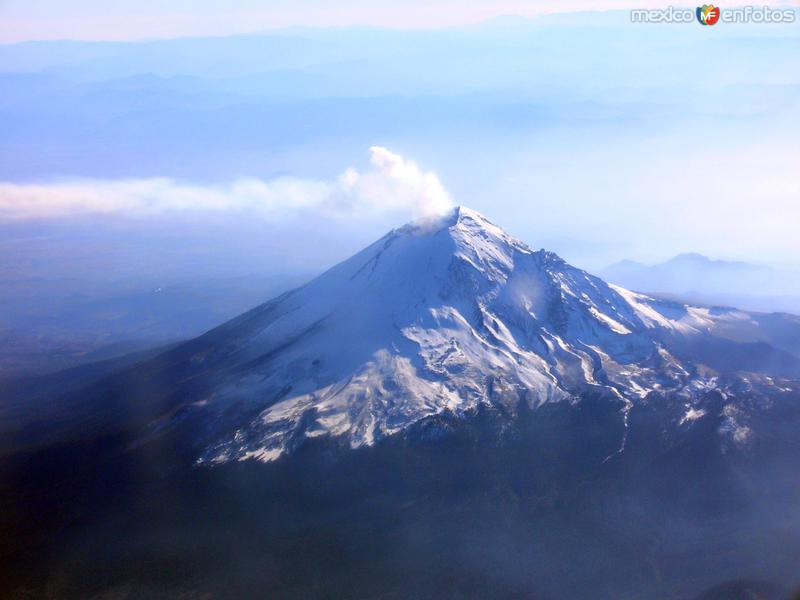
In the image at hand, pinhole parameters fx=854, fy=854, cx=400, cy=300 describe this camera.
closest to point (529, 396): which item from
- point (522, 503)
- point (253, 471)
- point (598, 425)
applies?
point (598, 425)

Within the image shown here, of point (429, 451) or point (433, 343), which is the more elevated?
point (433, 343)

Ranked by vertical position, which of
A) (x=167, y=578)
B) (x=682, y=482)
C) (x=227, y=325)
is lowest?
(x=682, y=482)

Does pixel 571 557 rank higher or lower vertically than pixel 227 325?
lower

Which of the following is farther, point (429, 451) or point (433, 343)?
point (433, 343)

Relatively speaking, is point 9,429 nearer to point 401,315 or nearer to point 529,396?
point 401,315

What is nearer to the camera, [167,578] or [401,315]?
[167,578]

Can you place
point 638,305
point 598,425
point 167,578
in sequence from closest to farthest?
point 167,578
point 598,425
point 638,305

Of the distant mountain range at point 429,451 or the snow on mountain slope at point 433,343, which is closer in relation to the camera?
the distant mountain range at point 429,451

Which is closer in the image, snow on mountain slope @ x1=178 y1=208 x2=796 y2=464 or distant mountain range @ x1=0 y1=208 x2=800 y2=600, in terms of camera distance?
distant mountain range @ x1=0 y1=208 x2=800 y2=600
